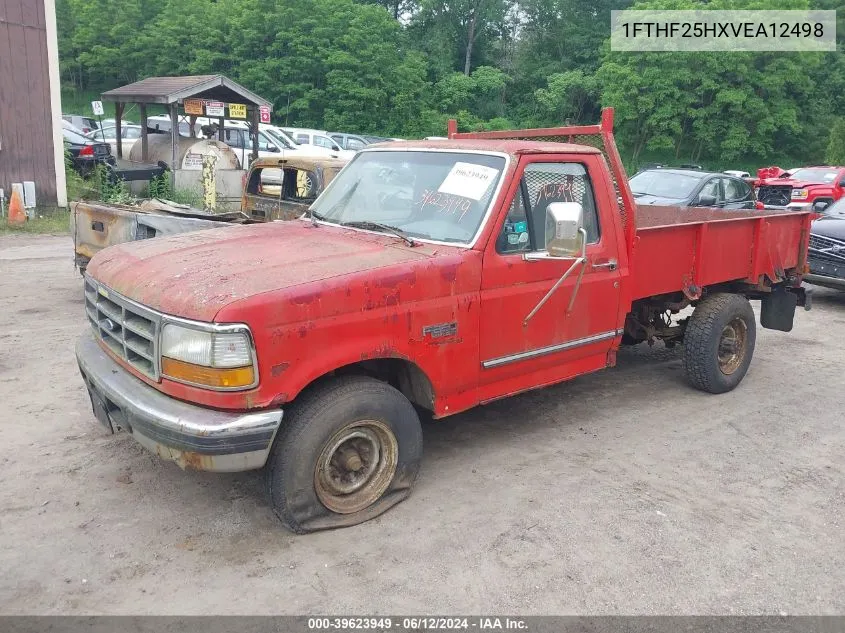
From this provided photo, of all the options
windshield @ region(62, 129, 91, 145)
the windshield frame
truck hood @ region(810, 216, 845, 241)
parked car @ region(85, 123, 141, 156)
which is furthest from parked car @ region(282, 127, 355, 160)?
the windshield frame

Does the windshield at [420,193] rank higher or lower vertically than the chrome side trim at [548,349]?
higher

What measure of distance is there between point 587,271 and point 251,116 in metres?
13.0

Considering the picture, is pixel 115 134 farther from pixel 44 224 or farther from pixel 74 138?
pixel 44 224

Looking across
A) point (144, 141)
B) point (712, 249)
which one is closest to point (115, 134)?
point (144, 141)

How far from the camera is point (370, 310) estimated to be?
365cm

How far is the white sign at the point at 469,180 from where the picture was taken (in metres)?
4.28

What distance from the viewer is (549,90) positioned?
4231 cm

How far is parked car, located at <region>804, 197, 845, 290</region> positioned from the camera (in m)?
9.36

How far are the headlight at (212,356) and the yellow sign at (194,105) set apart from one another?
12.2 metres

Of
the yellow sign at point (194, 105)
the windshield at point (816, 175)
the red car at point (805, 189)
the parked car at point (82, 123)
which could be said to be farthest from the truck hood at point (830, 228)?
the parked car at point (82, 123)

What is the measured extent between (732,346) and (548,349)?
→ 96.7 inches

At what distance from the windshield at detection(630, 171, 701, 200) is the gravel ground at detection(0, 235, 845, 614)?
7.87 m

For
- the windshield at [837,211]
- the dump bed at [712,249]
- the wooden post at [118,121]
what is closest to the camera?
the dump bed at [712,249]

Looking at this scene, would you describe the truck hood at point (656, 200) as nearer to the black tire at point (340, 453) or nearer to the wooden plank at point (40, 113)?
the black tire at point (340, 453)
